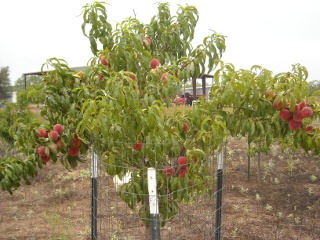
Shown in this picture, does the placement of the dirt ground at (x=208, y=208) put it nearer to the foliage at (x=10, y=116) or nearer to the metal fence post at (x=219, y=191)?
the metal fence post at (x=219, y=191)

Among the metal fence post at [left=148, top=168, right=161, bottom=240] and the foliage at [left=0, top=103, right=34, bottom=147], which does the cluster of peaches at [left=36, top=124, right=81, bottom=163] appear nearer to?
the metal fence post at [left=148, top=168, right=161, bottom=240]

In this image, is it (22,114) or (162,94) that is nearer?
(162,94)

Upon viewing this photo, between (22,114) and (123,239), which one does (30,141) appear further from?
(22,114)

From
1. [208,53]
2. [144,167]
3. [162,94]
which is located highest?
[208,53]

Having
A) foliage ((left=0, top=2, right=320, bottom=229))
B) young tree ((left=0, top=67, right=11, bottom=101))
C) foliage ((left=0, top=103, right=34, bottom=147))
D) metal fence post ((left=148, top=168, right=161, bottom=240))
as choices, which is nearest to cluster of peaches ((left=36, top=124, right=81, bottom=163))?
foliage ((left=0, top=2, right=320, bottom=229))

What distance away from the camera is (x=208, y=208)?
13.4ft

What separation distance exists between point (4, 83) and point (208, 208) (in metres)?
26.3

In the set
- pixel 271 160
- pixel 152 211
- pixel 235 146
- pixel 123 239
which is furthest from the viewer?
pixel 235 146

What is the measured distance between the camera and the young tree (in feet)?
87.9

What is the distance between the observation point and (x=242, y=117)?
212 centimetres

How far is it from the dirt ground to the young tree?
22.2 m

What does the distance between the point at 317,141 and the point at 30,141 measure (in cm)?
166

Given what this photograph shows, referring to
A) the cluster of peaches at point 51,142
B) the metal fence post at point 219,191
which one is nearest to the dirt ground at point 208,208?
the metal fence post at point 219,191

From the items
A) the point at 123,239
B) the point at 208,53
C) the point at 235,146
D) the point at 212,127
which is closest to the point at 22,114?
the point at 123,239
